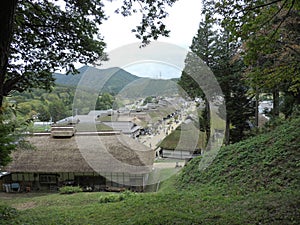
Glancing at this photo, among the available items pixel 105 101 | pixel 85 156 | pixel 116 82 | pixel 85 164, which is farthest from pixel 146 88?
pixel 85 156

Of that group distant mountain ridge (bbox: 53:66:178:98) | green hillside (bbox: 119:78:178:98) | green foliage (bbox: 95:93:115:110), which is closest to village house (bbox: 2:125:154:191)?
green foliage (bbox: 95:93:115:110)

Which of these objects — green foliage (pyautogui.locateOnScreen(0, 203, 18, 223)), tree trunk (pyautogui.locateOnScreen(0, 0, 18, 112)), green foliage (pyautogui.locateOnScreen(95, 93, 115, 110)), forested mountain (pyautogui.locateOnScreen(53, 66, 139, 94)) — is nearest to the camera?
tree trunk (pyautogui.locateOnScreen(0, 0, 18, 112))

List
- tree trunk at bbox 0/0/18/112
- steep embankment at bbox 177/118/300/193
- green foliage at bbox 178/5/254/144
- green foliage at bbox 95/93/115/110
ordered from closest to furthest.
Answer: tree trunk at bbox 0/0/18/112 → steep embankment at bbox 177/118/300/193 → green foliage at bbox 95/93/115/110 → green foliage at bbox 178/5/254/144

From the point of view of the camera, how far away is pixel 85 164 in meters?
10.7

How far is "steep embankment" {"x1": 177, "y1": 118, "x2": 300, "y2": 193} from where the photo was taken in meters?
5.26

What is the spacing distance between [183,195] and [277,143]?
129 inches

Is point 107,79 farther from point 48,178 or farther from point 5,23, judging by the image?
point 48,178

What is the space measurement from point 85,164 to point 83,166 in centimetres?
14

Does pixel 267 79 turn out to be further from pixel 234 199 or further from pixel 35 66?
pixel 35 66

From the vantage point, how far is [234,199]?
4.59 meters

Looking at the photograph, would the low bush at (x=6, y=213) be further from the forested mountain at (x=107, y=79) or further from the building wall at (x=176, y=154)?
the building wall at (x=176, y=154)

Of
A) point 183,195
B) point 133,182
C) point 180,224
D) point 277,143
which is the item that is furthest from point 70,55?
point 133,182

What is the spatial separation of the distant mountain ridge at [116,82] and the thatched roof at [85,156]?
10.4ft

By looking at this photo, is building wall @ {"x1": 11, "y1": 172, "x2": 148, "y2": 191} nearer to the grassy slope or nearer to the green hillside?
the grassy slope
